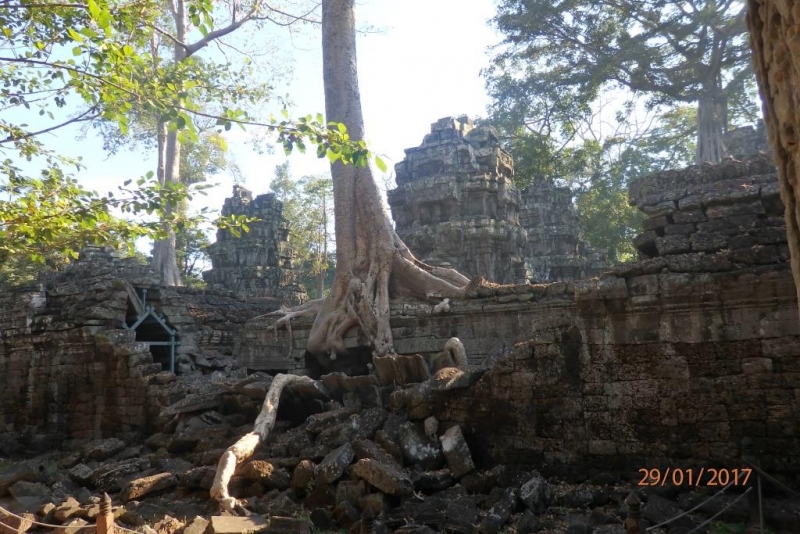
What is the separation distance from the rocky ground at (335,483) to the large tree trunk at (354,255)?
1.79m

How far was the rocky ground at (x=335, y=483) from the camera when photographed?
440 cm

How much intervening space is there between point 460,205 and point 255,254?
841 centimetres

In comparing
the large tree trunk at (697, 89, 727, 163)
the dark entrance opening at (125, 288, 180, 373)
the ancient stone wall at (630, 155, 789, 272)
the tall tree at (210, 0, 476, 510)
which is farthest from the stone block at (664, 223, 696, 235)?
the large tree trunk at (697, 89, 727, 163)

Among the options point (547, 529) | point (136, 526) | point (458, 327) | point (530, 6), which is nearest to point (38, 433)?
point (136, 526)

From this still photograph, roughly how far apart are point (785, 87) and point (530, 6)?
66.0 ft

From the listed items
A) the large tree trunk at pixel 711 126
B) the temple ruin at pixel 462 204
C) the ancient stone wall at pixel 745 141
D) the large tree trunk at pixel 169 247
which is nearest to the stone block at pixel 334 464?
the temple ruin at pixel 462 204

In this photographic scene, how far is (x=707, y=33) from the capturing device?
18797 millimetres

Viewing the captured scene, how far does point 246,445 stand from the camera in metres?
6.20

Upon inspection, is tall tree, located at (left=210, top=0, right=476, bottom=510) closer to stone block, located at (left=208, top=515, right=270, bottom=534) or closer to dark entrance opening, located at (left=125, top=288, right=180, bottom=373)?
dark entrance opening, located at (left=125, top=288, right=180, bottom=373)

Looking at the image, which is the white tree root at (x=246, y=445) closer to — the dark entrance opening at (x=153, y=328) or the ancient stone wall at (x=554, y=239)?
the dark entrance opening at (x=153, y=328)

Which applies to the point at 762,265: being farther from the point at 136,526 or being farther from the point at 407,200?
the point at 407,200

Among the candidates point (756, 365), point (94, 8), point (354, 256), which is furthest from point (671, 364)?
point (354, 256)

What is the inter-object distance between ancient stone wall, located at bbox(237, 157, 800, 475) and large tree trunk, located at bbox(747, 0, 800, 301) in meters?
3.15

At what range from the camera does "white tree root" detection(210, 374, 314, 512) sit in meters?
5.29
